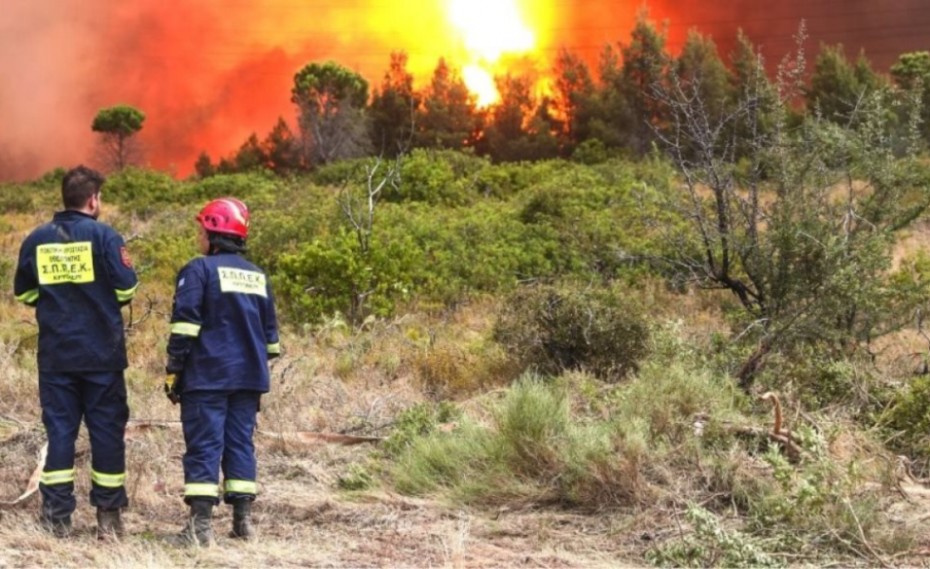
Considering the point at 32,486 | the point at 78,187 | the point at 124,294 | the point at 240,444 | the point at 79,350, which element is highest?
the point at 78,187

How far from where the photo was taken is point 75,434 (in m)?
5.85

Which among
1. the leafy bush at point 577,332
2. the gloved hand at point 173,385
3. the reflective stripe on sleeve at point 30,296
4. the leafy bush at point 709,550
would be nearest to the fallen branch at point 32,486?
the reflective stripe on sleeve at point 30,296

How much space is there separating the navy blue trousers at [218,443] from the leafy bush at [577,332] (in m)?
3.98

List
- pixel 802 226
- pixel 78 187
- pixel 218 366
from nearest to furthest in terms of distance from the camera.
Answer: pixel 218 366, pixel 78 187, pixel 802 226

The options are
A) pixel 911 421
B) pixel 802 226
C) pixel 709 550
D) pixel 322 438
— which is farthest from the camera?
pixel 802 226

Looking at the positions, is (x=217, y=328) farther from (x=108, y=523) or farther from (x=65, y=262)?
(x=108, y=523)

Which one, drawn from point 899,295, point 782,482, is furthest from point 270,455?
point 899,295

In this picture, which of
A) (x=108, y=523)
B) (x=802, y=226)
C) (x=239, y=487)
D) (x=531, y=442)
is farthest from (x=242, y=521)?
(x=802, y=226)

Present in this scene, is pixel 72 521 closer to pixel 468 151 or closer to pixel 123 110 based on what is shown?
pixel 468 151

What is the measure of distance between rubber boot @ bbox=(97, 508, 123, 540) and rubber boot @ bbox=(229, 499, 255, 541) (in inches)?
25.0

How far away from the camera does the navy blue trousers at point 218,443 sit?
5.60 m

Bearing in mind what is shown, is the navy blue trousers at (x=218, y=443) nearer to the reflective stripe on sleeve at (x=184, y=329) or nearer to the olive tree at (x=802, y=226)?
the reflective stripe on sleeve at (x=184, y=329)

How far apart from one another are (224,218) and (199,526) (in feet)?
5.51

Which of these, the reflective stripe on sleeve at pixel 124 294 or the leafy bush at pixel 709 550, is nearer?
the leafy bush at pixel 709 550
